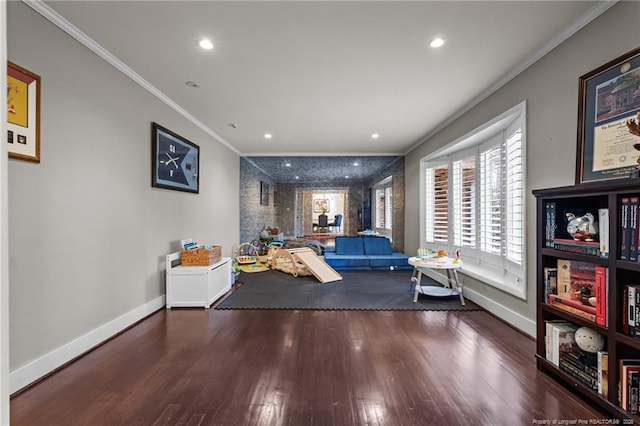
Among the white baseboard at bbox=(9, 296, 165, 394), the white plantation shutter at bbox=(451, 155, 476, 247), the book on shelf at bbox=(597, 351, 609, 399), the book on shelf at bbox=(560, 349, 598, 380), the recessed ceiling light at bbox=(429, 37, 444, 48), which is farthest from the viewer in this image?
the white plantation shutter at bbox=(451, 155, 476, 247)

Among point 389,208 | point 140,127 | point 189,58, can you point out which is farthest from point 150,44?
point 389,208

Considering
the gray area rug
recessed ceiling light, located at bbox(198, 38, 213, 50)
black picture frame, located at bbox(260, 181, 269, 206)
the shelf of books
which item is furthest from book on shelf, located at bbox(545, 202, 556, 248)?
black picture frame, located at bbox(260, 181, 269, 206)

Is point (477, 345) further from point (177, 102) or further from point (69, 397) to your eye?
point (177, 102)

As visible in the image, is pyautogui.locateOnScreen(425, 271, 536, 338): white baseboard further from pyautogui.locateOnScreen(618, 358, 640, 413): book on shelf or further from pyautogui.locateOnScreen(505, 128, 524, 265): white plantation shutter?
pyautogui.locateOnScreen(618, 358, 640, 413): book on shelf

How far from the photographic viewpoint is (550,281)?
1959 mm

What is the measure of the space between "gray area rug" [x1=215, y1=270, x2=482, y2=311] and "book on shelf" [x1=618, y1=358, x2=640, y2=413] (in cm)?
185

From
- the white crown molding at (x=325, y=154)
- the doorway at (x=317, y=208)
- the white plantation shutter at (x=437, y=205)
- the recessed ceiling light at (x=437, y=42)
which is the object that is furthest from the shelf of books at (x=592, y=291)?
the doorway at (x=317, y=208)

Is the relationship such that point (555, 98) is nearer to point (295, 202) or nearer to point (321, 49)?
point (321, 49)

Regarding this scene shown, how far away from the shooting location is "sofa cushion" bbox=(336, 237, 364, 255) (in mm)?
6027

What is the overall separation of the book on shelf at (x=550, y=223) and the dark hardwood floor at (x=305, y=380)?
0.96 m

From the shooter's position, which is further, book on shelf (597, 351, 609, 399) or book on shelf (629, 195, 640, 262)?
book on shelf (597, 351, 609, 399)

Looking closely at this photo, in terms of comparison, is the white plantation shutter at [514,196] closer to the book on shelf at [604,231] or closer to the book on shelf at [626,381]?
the book on shelf at [604,231]

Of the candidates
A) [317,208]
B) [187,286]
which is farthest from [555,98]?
[317,208]

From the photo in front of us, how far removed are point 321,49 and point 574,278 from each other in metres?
2.53
